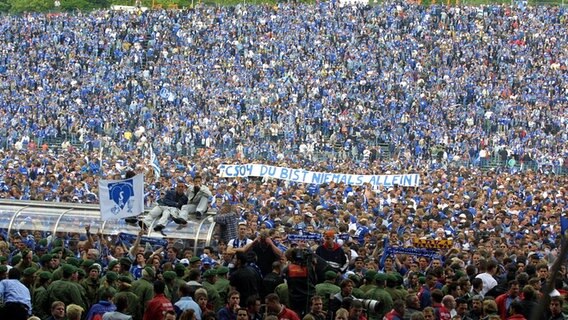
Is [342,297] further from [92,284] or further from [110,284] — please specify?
[92,284]

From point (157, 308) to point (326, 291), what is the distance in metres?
1.95

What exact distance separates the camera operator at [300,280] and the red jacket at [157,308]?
213 cm

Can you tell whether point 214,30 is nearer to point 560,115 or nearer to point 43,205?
point 560,115

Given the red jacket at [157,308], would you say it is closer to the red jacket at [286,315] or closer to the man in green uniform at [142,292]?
the man in green uniform at [142,292]

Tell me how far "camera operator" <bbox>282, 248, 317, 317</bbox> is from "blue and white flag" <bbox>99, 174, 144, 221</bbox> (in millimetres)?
4194

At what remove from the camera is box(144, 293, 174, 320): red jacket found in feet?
45.2

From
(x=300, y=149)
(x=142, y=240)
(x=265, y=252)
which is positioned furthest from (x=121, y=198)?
(x=300, y=149)

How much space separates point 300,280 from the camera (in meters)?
15.8

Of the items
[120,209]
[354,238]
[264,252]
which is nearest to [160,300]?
[264,252]

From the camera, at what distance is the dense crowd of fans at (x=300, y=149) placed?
15.0 metres

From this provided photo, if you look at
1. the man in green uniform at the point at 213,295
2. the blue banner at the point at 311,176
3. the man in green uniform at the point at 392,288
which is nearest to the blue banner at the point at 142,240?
Result: the man in green uniform at the point at 213,295

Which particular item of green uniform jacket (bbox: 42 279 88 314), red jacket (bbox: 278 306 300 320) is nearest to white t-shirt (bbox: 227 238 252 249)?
green uniform jacket (bbox: 42 279 88 314)

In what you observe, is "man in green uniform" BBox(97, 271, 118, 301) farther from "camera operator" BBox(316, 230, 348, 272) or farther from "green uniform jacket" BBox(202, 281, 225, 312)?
"camera operator" BBox(316, 230, 348, 272)

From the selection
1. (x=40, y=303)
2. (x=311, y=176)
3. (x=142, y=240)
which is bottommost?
(x=311, y=176)
